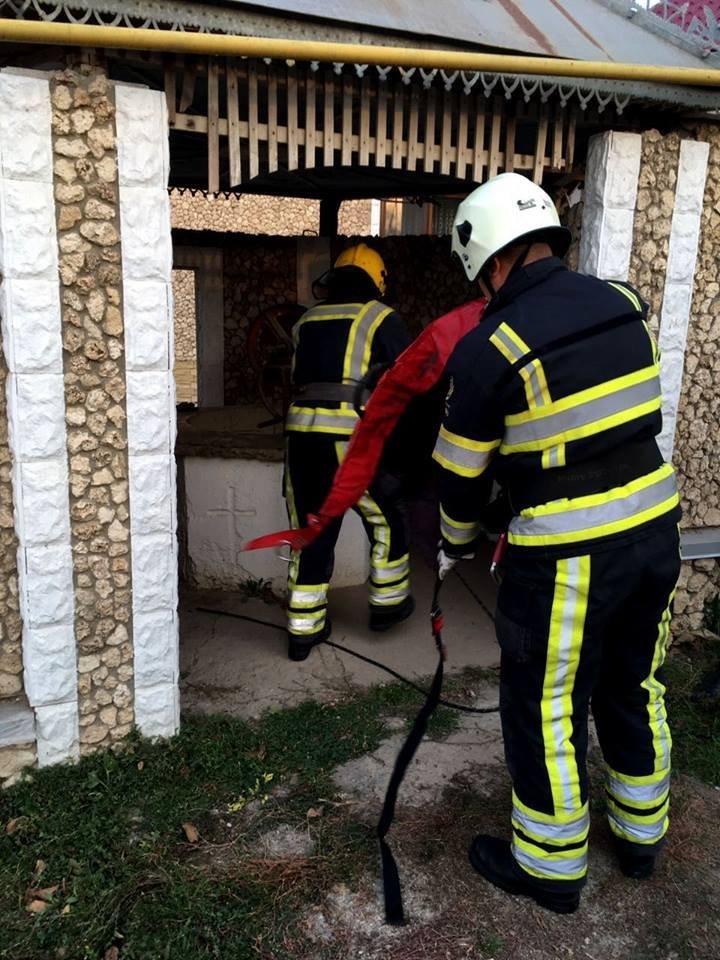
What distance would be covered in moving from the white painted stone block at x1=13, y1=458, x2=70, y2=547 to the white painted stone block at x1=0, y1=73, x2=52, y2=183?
1036mm

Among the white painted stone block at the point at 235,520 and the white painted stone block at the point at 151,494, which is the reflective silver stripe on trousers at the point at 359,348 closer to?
the white painted stone block at the point at 235,520

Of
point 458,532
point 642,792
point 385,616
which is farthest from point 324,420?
point 642,792

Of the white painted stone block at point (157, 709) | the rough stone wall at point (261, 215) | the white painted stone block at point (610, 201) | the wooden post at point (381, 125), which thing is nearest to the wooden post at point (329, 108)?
the wooden post at point (381, 125)

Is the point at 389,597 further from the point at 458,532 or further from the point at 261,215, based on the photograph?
the point at 261,215

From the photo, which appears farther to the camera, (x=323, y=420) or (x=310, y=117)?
(x=323, y=420)

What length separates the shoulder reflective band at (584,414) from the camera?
2438 millimetres

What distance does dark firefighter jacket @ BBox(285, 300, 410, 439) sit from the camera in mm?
4492

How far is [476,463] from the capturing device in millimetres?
2590

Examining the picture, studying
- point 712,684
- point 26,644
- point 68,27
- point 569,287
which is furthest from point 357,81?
point 712,684

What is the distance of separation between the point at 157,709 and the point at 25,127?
7.52 ft

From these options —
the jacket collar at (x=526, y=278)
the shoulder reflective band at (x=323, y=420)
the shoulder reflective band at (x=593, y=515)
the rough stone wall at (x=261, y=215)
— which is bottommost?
the shoulder reflective band at (x=593, y=515)

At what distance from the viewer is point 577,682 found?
102 inches

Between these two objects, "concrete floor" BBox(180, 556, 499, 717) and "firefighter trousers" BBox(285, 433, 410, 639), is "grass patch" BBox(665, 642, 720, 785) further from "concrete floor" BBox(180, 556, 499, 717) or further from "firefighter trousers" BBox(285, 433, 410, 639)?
"firefighter trousers" BBox(285, 433, 410, 639)

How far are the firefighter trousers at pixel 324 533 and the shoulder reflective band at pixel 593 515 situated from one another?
75.8 inches
